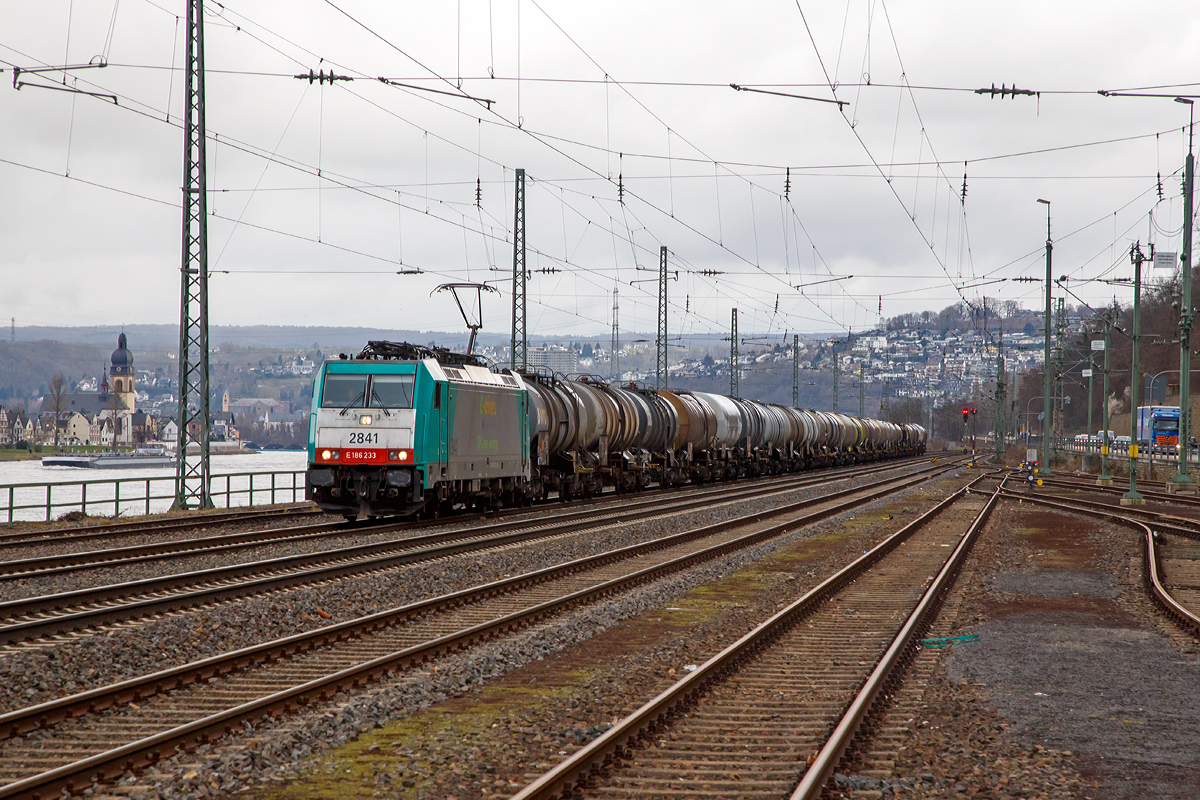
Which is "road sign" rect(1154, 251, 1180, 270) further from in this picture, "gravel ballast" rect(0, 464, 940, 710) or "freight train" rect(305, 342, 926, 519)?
"gravel ballast" rect(0, 464, 940, 710)

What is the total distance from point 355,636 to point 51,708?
366cm

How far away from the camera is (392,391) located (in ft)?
69.1

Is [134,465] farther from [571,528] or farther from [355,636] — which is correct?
[355,636]

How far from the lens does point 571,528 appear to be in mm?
22062

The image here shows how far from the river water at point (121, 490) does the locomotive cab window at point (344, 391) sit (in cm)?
268

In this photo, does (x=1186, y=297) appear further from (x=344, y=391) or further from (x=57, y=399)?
(x=57, y=399)

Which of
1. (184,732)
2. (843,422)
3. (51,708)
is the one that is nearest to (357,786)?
(184,732)

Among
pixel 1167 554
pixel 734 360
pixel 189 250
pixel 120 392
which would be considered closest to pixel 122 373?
pixel 120 392

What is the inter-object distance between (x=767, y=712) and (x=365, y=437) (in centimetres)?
1425

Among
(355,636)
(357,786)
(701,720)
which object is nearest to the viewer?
(357,786)

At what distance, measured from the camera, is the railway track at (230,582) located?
10703 mm

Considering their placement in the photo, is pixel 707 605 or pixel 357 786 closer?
pixel 357 786

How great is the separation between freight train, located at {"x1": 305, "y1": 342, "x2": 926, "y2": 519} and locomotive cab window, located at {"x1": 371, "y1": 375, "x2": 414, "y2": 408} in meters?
0.02

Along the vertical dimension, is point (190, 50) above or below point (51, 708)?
above
